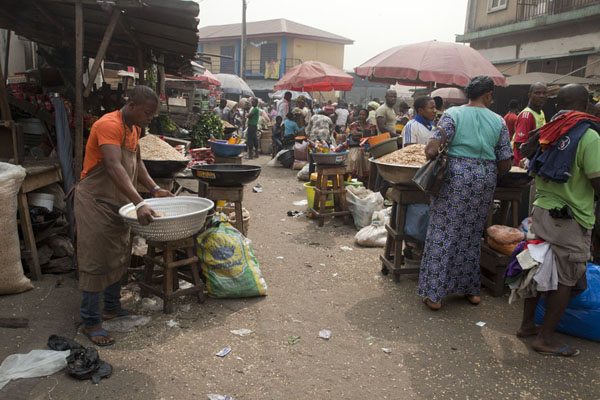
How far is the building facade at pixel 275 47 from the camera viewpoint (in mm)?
37656

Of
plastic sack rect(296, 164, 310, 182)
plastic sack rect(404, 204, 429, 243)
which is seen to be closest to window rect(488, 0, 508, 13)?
plastic sack rect(296, 164, 310, 182)

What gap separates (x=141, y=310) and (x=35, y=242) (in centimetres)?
133

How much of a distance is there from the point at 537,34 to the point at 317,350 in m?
17.3

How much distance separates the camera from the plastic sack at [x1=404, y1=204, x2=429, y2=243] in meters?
4.85

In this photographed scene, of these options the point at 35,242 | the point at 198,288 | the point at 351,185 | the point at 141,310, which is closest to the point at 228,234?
the point at 198,288

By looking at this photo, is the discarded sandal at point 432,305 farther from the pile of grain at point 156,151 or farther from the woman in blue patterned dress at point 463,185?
the pile of grain at point 156,151

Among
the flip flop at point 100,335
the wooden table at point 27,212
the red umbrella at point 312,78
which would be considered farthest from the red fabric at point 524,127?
the red umbrella at point 312,78

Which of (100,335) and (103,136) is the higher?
(103,136)

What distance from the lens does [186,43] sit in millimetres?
5777

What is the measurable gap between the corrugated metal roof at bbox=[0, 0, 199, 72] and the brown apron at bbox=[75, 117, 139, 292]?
1329 mm

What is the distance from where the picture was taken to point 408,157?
4664 millimetres

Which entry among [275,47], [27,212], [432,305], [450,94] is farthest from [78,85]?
[275,47]

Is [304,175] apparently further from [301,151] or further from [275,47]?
[275,47]

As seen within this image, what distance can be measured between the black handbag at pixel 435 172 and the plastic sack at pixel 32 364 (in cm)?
298
